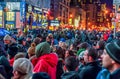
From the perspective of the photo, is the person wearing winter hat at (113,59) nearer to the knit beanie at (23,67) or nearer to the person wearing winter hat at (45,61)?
the knit beanie at (23,67)

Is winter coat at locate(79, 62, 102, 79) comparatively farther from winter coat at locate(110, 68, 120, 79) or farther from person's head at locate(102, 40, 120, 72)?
winter coat at locate(110, 68, 120, 79)

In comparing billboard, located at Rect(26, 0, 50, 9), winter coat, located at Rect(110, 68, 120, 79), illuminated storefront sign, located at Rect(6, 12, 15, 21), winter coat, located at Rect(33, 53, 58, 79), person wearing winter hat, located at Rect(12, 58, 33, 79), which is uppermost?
winter coat, located at Rect(110, 68, 120, 79)

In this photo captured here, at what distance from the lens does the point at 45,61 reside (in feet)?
27.1

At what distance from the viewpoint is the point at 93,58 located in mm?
7930

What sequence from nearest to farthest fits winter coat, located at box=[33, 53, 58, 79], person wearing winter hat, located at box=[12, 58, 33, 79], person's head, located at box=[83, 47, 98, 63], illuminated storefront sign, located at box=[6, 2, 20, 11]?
person wearing winter hat, located at box=[12, 58, 33, 79] → person's head, located at box=[83, 47, 98, 63] → winter coat, located at box=[33, 53, 58, 79] → illuminated storefront sign, located at box=[6, 2, 20, 11]

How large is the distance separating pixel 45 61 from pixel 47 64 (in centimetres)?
7

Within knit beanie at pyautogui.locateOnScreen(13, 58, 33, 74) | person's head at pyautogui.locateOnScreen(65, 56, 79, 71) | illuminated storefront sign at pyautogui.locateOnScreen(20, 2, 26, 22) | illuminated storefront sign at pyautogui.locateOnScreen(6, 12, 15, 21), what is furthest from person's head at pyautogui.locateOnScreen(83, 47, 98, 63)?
illuminated storefront sign at pyautogui.locateOnScreen(20, 2, 26, 22)

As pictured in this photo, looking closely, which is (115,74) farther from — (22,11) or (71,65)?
(22,11)

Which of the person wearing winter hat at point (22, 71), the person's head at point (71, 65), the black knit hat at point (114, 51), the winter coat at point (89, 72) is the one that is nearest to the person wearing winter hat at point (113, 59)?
the black knit hat at point (114, 51)

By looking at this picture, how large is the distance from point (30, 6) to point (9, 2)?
7.31m

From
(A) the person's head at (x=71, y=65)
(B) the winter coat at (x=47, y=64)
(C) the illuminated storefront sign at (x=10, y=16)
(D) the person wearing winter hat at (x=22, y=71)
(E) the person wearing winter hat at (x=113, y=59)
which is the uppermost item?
(E) the person wearing winter hat at (x=113, y=59)

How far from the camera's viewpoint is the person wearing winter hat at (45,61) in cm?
823

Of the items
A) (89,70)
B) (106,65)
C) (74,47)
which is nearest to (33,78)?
(106,65)

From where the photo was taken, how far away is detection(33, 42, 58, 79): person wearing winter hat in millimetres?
8234
